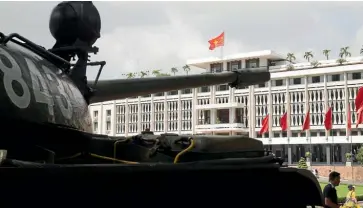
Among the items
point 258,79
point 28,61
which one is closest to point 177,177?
point 28,61

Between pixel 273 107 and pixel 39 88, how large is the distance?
9661 centimetres

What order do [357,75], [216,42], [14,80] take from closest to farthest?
[14,80], [357,75], [216,42]

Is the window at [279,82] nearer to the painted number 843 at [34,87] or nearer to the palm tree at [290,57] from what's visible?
the palm tree at [290,57]

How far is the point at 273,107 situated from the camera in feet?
327

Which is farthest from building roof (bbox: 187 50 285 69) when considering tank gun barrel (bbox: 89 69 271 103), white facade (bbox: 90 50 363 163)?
tank gun barrel (bbox: 89 69 271 103)

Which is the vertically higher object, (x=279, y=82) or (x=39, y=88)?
(x=279, y=82)

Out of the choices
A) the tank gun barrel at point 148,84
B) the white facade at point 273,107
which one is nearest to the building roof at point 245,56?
the white facade at point 273,107

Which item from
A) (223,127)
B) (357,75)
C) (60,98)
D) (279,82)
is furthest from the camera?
(223,127)

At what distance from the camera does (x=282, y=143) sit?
98.1 metres

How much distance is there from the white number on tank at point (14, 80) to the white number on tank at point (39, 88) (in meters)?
0.16

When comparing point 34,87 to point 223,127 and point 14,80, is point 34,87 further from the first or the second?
point 223,127

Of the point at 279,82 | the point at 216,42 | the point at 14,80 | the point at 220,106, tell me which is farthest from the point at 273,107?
the point at 14,80

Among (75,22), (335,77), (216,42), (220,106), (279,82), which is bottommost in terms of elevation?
(75,22)

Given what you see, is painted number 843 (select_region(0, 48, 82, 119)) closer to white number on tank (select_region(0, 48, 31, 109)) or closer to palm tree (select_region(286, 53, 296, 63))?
white number on tank (select_region(0, 48, 31, 109))
